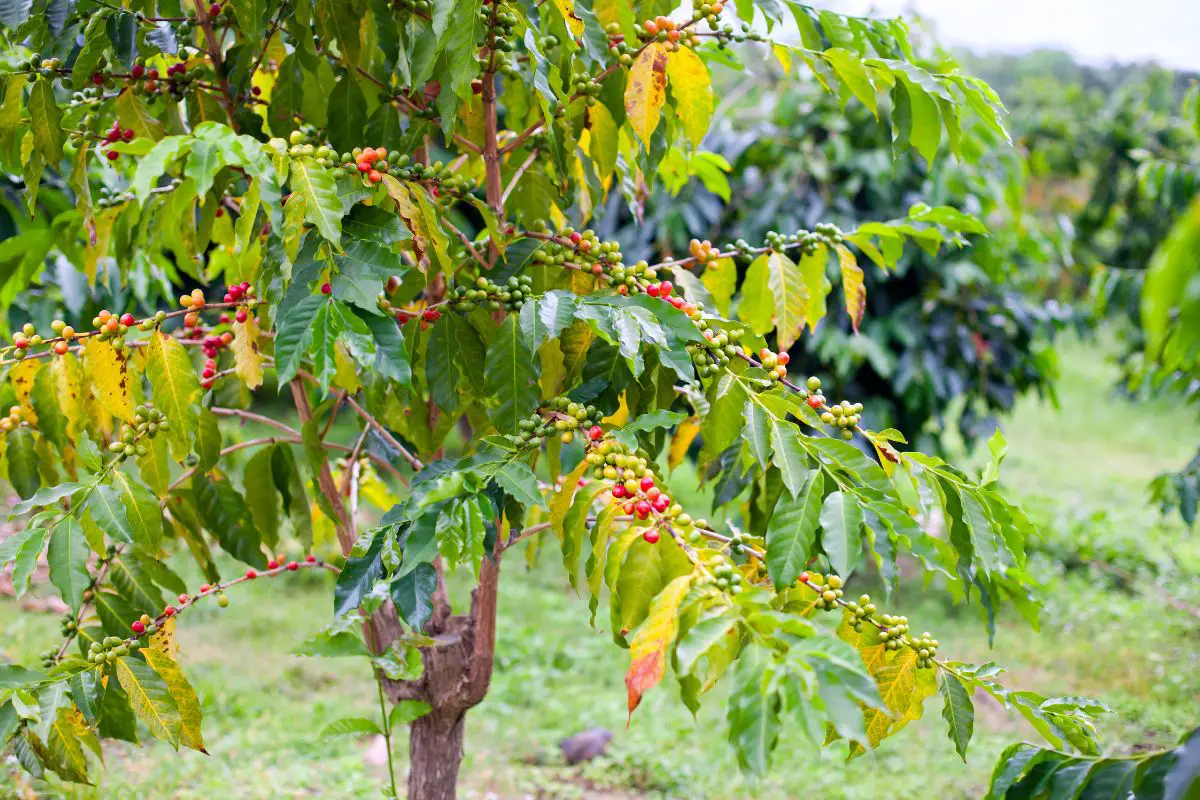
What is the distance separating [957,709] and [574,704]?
237 centimetres

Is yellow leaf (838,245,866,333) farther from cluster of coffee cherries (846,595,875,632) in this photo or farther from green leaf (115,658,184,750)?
green leaf (115,658,184,750)

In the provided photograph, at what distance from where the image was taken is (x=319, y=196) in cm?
126

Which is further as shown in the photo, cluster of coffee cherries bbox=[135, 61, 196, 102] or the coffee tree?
cluster of coffee cherries bbox=[135, 61, 196, 102]

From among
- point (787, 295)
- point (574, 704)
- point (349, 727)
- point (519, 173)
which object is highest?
point (519, 173)

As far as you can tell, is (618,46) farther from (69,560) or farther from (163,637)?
(163,637)

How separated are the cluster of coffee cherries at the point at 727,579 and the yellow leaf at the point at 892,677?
28cm

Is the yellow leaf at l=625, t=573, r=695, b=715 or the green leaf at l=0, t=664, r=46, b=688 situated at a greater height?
the yellow leaf at l=625, t=573, r=695, b=715

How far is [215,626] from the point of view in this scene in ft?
13.9

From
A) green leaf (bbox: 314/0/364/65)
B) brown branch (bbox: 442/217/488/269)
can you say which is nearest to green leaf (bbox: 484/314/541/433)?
brown branch (bbox: 442/217/488/269)

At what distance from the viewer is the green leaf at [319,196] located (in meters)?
1.22

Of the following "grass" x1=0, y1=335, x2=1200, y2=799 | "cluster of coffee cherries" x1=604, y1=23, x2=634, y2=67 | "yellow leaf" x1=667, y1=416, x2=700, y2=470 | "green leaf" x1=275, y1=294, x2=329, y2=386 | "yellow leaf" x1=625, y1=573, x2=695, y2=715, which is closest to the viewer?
"yellow leaf" x1=625, y1=573, x2=695, y2=715

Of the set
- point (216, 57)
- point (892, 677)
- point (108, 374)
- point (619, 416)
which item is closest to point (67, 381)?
point (108, 374)

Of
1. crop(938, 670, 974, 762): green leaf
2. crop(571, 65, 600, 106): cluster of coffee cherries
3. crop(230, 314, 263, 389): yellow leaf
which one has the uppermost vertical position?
crop(571, 65, 600, 106): cluster of coffee cherries

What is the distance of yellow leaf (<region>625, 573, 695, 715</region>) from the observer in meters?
1.09
